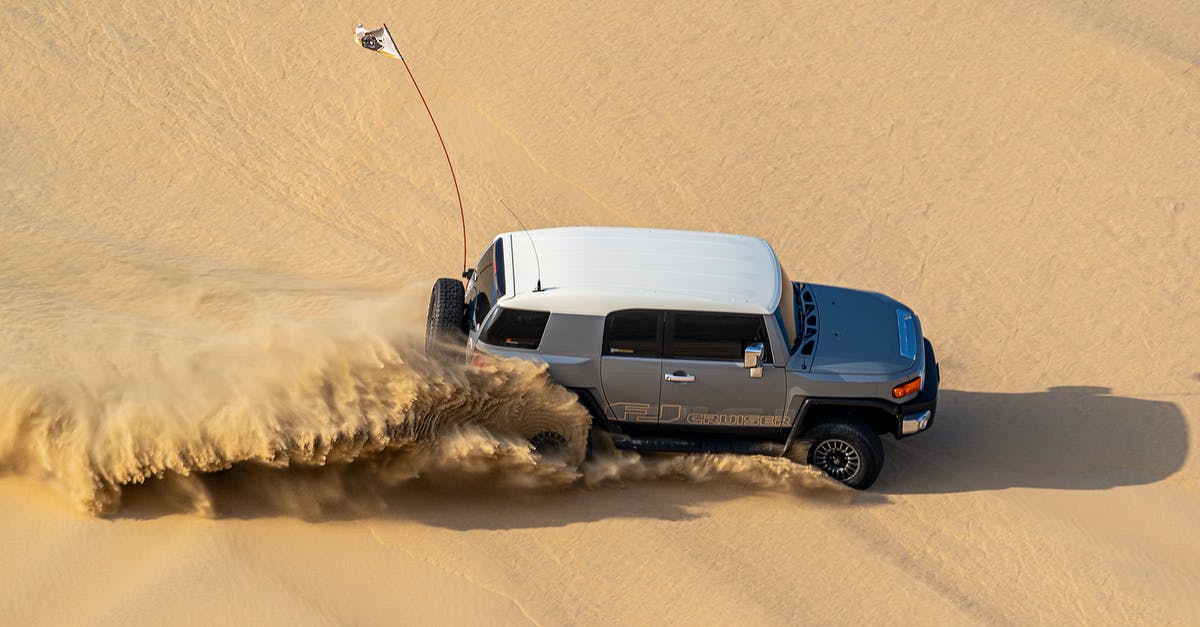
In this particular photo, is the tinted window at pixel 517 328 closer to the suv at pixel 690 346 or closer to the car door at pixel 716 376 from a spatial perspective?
the suv at pixel 690 346

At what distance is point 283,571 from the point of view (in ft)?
29.0

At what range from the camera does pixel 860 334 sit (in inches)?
399

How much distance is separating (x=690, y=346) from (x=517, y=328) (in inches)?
49.4

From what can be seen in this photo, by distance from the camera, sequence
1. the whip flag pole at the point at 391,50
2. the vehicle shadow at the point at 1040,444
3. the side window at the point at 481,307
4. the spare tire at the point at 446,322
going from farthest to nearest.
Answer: the whip flag pole at the point at 391,50 → the vehicle shadow at the point at 1040,444 → the spare tire at the point at 446,322 → the side window at the point at 481,307

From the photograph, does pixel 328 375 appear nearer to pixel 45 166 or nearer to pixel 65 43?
pixel 45 166

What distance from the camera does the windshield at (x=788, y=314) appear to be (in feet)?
31.7

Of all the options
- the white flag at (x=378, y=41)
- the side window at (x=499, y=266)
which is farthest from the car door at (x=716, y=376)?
the white flag at (x=378, y=41)

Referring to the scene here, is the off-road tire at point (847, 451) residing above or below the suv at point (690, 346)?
below

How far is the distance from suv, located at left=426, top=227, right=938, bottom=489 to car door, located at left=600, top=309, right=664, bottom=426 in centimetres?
1

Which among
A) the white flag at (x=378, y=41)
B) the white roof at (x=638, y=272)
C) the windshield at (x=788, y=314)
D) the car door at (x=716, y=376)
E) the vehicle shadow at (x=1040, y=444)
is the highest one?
the white flag at (x=378, y=41)

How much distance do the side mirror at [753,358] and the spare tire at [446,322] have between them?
2.09 meters

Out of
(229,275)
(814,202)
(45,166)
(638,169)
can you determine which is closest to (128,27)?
(45,166)

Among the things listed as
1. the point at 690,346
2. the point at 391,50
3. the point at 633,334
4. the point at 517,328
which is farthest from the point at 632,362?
the point at 391,50

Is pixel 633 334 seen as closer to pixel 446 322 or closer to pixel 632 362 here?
pixel 632 362
